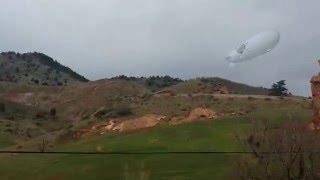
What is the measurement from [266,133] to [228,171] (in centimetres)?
483

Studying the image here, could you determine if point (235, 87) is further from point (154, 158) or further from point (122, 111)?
point (154, 158)

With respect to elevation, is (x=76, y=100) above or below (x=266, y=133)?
above

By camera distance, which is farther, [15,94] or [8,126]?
[15,94]

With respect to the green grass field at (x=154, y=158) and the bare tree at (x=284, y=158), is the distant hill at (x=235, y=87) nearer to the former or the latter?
the green grass field at (x=154, y=158)

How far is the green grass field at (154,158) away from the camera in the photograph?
55.8 metres

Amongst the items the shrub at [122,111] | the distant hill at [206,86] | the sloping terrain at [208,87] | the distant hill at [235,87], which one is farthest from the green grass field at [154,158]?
the distant hill at [235,87]

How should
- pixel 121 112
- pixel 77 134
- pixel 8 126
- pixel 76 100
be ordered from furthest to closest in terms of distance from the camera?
pixel 76 100 < pixel 8 126 < pixel 121 112 < pixel 77 134

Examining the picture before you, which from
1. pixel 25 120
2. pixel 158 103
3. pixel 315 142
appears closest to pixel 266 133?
pixel 315 142

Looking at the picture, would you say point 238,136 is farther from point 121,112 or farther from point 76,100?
point 76,100

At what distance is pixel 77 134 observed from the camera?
320ft

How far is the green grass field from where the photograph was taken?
55.8 metres

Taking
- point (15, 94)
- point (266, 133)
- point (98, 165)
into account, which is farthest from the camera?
point (15, 94)

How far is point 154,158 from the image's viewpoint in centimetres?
6259

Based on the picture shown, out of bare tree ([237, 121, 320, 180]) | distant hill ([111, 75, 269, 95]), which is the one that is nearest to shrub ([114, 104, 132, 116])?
distant hill ([111, 75, 269, 95])
